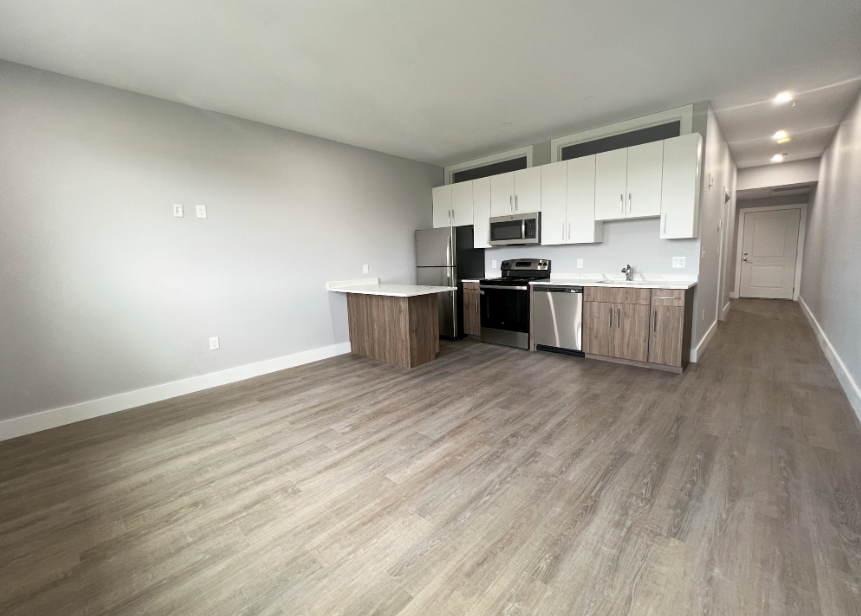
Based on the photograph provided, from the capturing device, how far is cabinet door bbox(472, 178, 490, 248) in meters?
4.93

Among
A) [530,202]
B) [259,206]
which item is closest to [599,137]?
[530,202]

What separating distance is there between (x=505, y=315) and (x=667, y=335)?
1.76 m

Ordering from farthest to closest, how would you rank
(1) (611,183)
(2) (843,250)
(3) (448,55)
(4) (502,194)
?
1. (4) (502,194)
2. (1) (611,183)
3. (2) (843,250)
4. (3) (448,55)

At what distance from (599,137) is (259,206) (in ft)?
12.4

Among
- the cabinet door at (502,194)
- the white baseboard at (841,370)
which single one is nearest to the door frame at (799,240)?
the white baseboard at (841,370)

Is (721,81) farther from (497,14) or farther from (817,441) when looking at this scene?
(817,441)

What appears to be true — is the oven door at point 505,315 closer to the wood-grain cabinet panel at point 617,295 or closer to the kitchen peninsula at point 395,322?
the wood-grain cabinet panel at point 617,295

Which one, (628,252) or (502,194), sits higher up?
(502,194)

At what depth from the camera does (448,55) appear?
258 cm

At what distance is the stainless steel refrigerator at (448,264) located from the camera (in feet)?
16.3

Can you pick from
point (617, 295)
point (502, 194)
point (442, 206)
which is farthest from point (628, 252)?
point (442, 206)

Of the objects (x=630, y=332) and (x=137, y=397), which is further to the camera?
(x=630, y=332)

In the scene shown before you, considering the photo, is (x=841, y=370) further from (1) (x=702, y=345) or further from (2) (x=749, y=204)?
(2) (x=749, y=204)

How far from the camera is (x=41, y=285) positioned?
2654 mm
